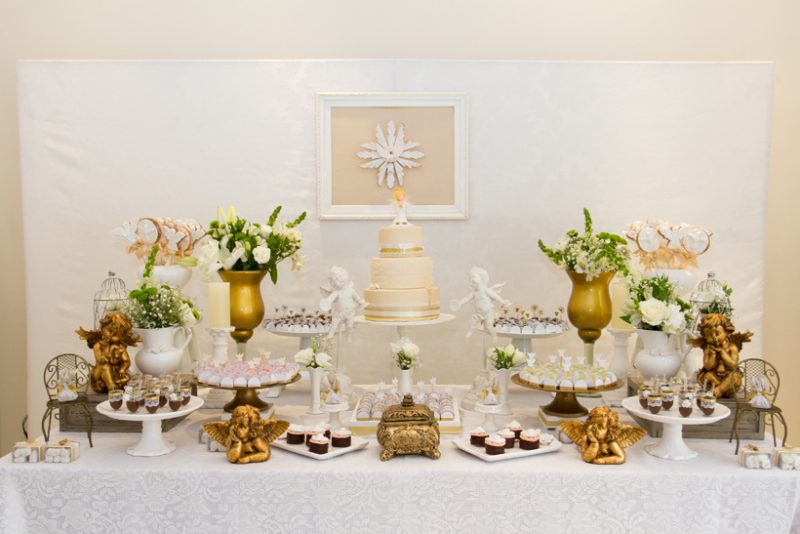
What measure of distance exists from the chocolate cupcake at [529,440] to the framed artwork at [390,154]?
1.90 metres

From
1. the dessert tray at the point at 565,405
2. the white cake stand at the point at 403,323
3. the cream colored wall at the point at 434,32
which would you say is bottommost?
the dessert tray at the point at 565,405

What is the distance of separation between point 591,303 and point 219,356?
1.71 m

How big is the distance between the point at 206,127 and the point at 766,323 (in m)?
3.79

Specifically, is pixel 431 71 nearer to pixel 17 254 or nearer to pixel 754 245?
pixel 754 245

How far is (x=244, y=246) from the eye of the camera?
3061 millimetres

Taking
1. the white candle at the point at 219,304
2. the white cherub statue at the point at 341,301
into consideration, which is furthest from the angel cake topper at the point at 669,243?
the white candle at the point at 219,304

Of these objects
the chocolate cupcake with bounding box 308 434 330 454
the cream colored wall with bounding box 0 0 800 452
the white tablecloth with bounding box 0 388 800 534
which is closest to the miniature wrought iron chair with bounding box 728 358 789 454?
the white tablecloth with bounding box 0 388 800 534

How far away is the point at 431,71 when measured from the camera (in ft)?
13.3

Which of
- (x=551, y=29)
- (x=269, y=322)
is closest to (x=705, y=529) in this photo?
(x=269, y=322)

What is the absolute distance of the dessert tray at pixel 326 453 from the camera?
93.5 inches

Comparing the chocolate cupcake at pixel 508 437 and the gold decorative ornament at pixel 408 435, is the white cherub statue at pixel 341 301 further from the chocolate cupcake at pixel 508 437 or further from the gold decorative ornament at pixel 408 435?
the chocolate cupcake at pixel 508 437

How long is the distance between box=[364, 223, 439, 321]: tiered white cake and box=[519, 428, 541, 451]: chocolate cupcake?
0.86 metres

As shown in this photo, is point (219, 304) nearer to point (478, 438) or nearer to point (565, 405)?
point (478, 438)

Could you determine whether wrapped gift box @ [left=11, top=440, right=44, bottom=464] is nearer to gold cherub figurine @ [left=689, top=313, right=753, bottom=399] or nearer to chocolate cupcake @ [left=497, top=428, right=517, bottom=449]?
chocolate cupcake @ [left=497, top=428, right=517, bottom=449]
